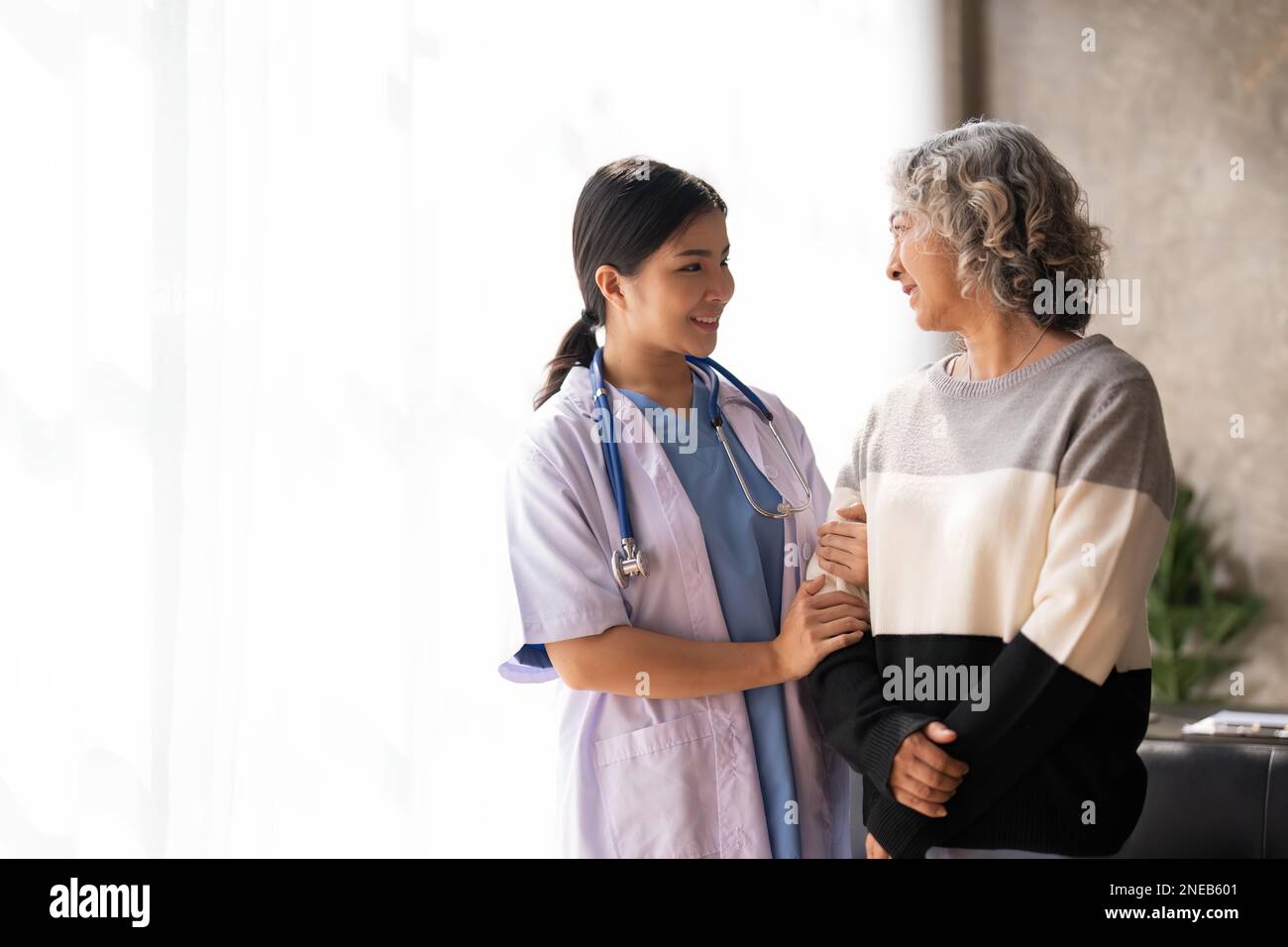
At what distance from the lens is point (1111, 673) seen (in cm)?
131

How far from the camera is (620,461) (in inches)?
60.9

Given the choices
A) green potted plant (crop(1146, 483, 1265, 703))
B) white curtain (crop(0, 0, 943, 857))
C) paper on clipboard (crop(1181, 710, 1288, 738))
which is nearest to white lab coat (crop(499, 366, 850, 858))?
white curtain (crop(0, 0, 943, 857))

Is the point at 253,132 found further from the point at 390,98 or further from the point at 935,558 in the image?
the point at 935,558

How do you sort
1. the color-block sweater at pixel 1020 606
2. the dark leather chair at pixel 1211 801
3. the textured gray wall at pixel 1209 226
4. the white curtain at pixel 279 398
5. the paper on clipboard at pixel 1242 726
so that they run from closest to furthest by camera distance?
the color-block sweater at pixel 1020 606, the white curtain at pixel 279 398, the dark leather chair at pixel 1211 801, the paper on clipboard at pixel 1242 726, the textured gray wall at pixel 1209 226

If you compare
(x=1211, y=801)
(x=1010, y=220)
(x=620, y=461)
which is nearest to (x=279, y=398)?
(x=620, y=461)

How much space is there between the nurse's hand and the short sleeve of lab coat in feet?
0.66

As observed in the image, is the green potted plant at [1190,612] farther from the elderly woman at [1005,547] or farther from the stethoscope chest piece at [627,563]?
the stethoscope chest piece at [627,563]

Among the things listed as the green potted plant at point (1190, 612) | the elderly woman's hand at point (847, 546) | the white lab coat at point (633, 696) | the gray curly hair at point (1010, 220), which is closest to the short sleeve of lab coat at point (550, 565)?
the white lab coat at point (633, 696)

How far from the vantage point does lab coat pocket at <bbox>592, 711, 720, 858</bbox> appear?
4.83 ft

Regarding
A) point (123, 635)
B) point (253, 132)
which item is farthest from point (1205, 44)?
point (123, 635)

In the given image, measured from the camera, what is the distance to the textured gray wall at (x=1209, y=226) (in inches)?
151

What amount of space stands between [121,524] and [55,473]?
0.12 metres

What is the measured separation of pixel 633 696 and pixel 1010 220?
0.72 meters
